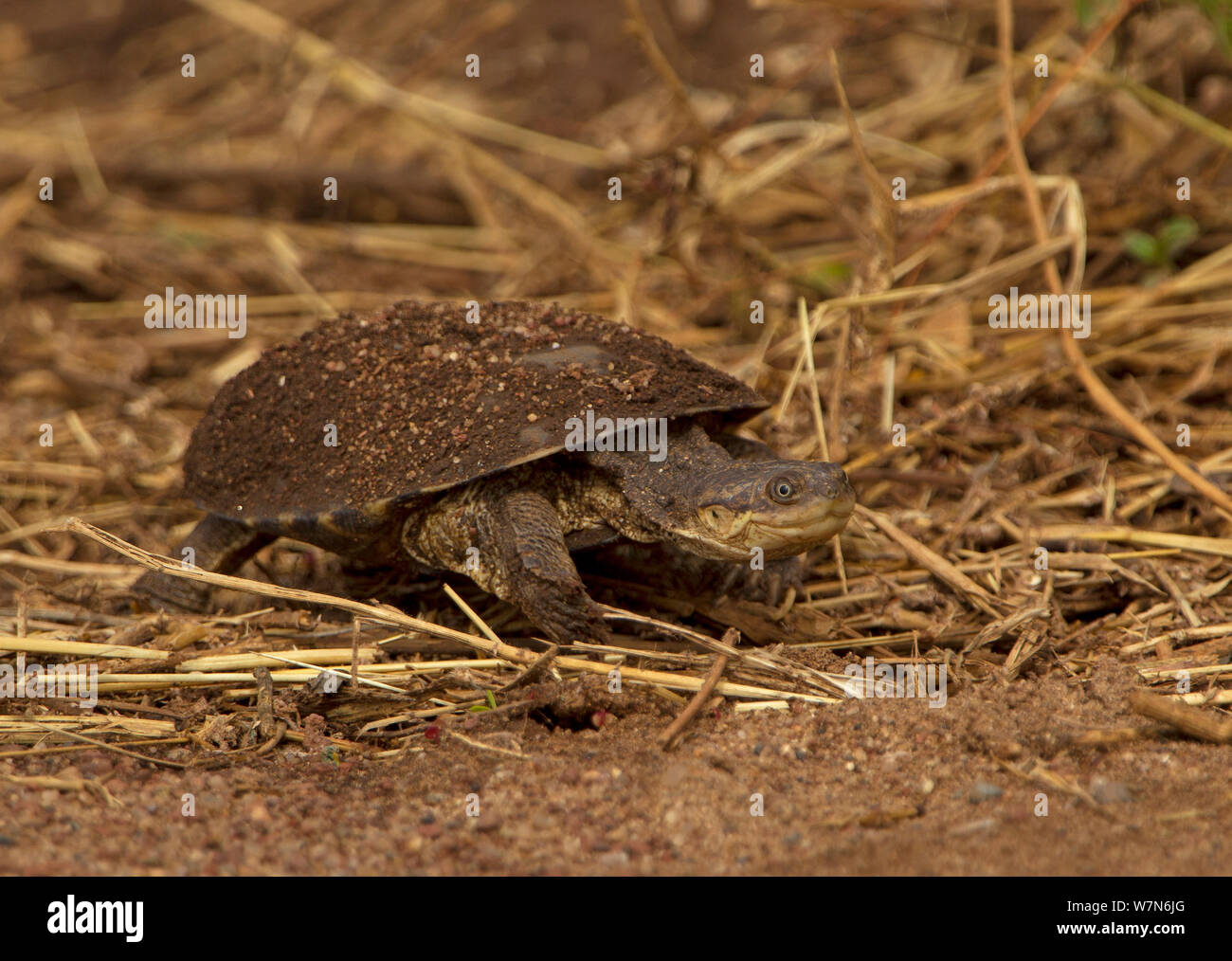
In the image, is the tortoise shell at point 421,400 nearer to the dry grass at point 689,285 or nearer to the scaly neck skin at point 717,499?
the scaly neck skin at point 717,499

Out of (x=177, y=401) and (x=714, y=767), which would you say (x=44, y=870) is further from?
(x=177, y=401)

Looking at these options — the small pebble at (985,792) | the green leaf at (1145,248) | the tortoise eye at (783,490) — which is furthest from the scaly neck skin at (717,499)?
the green leaf at (1145,248)

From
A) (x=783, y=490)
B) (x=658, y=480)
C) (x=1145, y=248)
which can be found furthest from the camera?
(x=1145, y=248)

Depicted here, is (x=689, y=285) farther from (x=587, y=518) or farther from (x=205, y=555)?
(x=205, y=555)

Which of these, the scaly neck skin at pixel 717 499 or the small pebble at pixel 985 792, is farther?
the scaly neck skin at pixel 717 499

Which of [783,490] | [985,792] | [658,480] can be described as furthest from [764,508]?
[985,792]

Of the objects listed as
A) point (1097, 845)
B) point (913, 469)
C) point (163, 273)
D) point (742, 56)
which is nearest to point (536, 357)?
point (913, 469)
